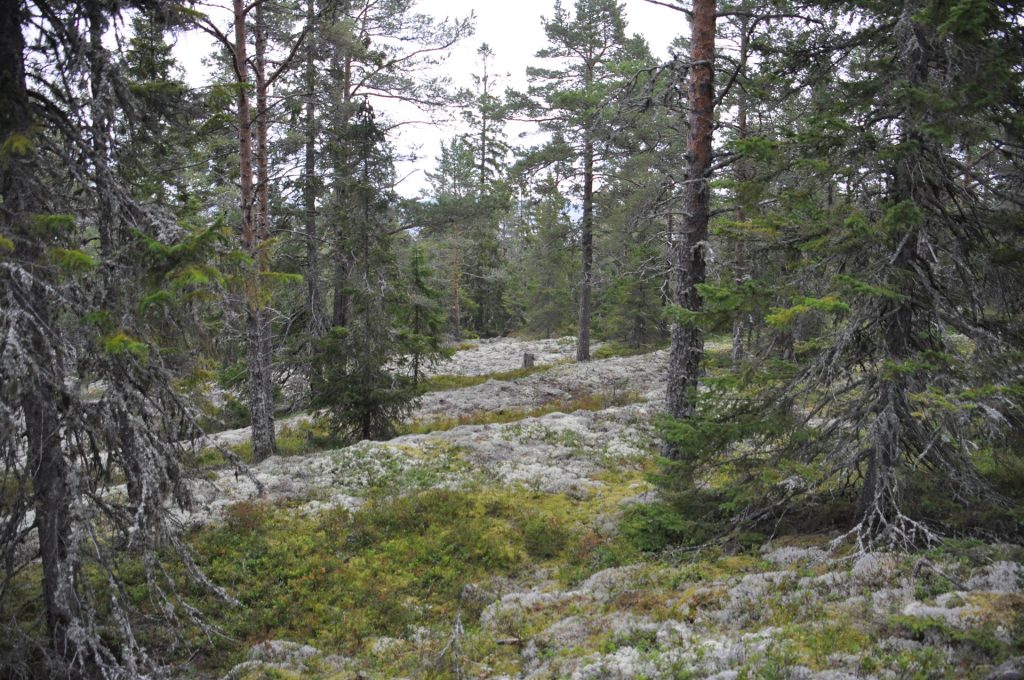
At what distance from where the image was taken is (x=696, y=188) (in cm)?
994

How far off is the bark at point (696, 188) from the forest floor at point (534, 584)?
8.29 feet

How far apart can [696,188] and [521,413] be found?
1021cm

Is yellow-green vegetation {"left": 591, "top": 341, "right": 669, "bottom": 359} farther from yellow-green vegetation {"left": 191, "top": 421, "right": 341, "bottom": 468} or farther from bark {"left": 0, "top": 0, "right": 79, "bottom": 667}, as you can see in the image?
bark {"left": 0, "top": 0, "right": 79, "bottom": 667}

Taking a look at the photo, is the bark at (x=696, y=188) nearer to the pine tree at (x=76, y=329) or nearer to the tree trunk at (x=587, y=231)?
the pine tree at (x=76, y=329)

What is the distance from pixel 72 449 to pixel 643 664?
5566 millimetres

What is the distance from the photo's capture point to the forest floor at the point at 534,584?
4637 millimetres

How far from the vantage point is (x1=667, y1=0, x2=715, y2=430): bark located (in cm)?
984

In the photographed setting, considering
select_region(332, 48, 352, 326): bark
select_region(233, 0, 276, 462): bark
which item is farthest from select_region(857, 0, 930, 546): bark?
select_region(332, 48, 352, 326): bark

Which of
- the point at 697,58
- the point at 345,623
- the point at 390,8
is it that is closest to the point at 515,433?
the point at 345,623

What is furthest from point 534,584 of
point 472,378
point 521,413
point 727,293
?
point 472,378

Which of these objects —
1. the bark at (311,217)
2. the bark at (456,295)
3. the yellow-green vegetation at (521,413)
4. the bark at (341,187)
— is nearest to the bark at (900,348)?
the yellow-green vegetation at (521,413)

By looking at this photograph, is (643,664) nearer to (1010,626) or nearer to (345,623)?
(1010,626)

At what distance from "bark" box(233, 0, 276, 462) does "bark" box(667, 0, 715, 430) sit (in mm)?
7921

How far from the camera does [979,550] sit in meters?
5.33
